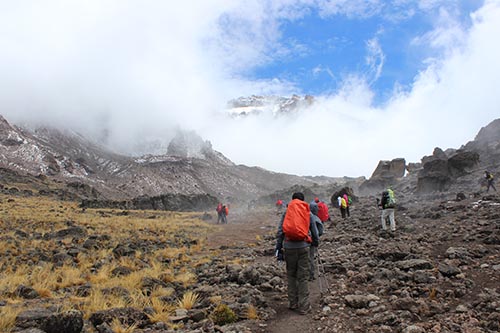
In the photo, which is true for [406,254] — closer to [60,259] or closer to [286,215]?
[286,215]

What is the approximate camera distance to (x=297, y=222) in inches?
273

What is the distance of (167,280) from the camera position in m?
9.99

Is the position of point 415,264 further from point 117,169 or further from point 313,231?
point 117,169

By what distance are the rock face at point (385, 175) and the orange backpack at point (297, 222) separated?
194 ft

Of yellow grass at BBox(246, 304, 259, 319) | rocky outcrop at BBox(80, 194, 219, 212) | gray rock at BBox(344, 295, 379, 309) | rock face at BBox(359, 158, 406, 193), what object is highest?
rock face at BBox(359, 158, 406, 193)

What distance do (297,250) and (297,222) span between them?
1.77ft

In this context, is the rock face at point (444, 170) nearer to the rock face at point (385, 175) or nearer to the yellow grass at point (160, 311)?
the rock face at point (385, 175)

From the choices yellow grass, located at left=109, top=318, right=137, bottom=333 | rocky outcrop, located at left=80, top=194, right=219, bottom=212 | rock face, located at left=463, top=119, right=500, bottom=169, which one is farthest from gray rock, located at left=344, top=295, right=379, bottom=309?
rocky outcrop, located at left=80, top=194, right=219, bottom=212

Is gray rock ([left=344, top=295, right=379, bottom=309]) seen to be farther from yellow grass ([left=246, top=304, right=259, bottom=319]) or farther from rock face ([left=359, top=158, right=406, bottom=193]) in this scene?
rock face ([left=359, top=158, right=406, bottom=193])

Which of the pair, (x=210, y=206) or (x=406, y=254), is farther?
(x=210, y=206)

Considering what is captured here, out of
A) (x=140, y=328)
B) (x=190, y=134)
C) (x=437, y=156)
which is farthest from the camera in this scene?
(x=190, y=134)

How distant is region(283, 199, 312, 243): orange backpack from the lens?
270 inches

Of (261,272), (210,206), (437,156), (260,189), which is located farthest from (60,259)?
(260,189)

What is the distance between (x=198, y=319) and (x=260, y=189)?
114876mm
